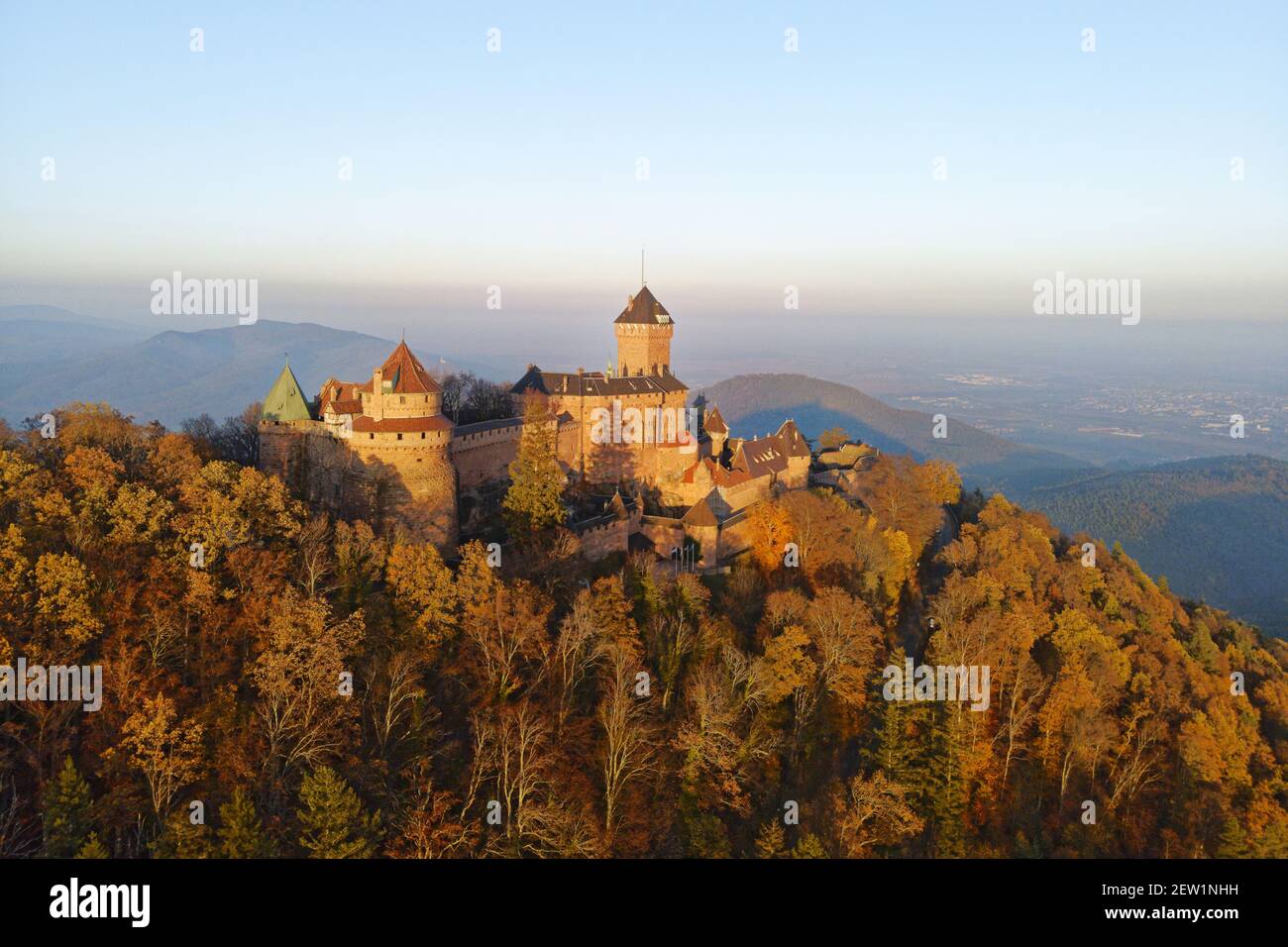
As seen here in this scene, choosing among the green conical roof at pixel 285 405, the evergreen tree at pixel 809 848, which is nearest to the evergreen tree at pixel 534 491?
the green conical roof at pixel 285 405

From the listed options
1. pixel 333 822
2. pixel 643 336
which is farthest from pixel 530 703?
pixel 643 336

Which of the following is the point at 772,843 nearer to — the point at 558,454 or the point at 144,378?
the point at 558,454

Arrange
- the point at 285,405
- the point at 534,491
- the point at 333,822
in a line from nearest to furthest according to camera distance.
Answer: the point at 333,822 < the point at 534,491 < the point at 285,405

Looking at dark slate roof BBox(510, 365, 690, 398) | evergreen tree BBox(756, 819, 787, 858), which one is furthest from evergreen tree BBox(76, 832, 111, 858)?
dark slate roof BBox(510, 365, 690, 398)

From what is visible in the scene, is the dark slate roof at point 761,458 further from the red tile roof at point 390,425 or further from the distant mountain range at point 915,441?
the distant mountain range at point 915,441

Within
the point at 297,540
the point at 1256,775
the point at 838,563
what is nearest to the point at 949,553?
the point at 838,563

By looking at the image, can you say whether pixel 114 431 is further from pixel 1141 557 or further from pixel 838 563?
pixel 1141 557
